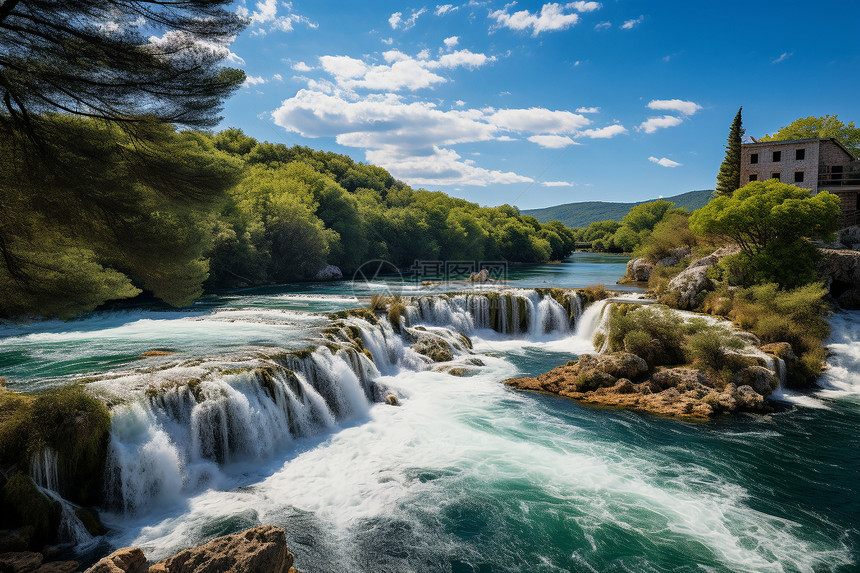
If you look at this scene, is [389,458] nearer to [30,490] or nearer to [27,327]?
[30,490]

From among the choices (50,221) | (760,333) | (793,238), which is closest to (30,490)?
(50,221)

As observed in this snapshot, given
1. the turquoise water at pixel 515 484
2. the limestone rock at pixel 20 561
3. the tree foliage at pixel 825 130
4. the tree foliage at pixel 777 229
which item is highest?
the tree foliage at pixel 825 130

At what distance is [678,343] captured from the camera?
16.2 meters

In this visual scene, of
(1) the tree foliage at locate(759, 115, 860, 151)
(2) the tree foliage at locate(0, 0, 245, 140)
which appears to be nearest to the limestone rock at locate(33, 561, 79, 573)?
(2) the tree foliage at locate(0, 0, 245, 140)

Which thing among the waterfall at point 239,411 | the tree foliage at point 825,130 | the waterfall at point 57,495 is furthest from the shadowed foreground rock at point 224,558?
the tree foliage at point 825,130

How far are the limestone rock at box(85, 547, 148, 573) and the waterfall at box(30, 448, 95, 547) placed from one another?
90.7 inches

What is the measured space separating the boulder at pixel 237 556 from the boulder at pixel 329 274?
34.0 metres

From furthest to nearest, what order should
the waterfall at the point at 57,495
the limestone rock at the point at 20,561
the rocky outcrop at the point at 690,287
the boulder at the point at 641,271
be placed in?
the boulder at the point at 641,271, the rocky outcrop at the point at 690,287, the waterfall at the point at 57,495, the limestone rock at the point at 20,561

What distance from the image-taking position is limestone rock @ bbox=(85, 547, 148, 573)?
5008 millimetres

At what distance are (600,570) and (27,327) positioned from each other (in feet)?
67.4

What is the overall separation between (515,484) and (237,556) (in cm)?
592

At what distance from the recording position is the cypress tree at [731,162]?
127 feet

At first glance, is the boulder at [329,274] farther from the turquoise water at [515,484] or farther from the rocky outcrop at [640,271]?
the rocky outcrop at [640,271]

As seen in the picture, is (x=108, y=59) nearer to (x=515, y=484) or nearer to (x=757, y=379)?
(x=515, y=484)
